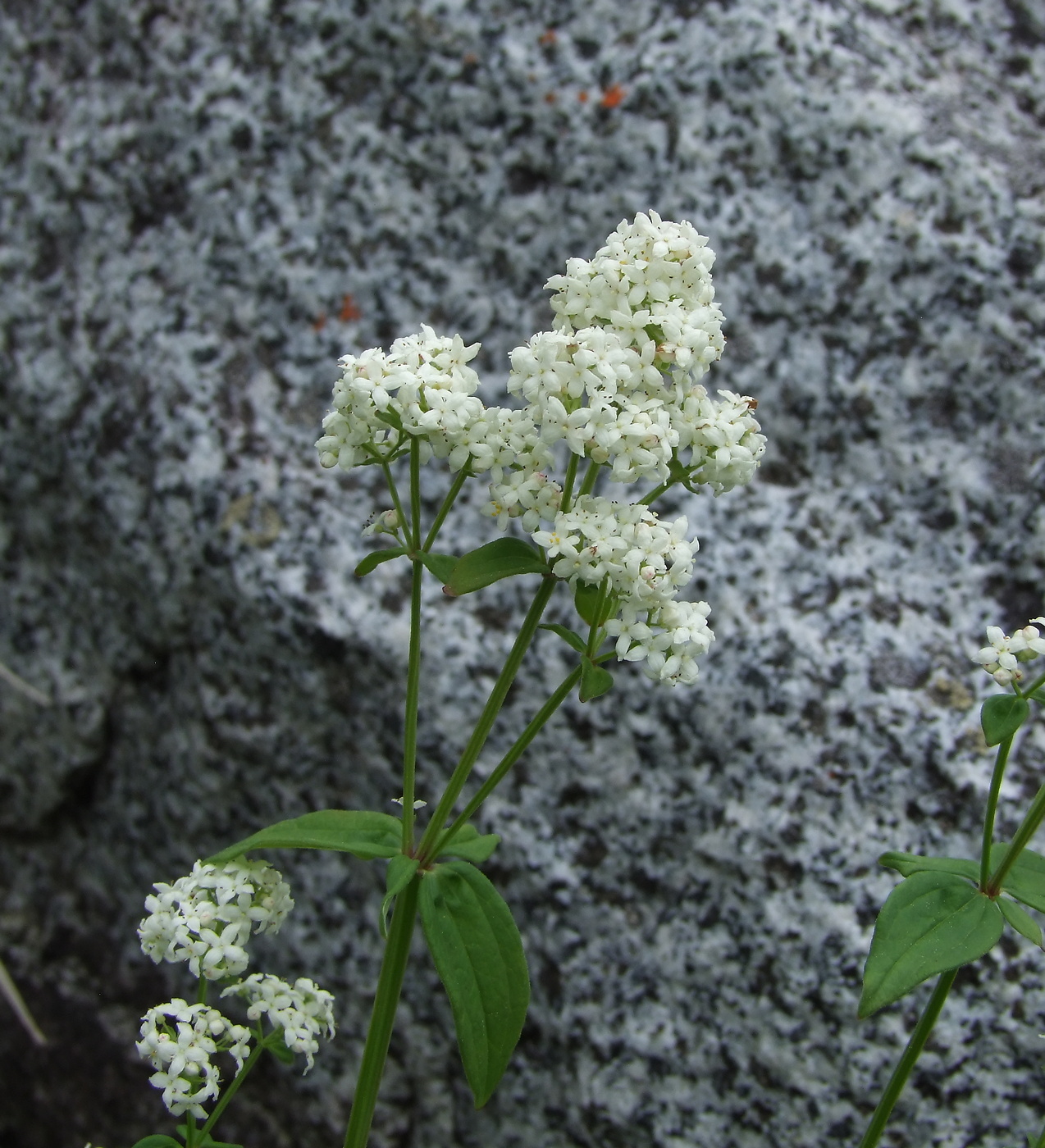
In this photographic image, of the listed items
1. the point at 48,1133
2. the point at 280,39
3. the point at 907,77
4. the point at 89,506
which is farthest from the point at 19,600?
the point at 907,77

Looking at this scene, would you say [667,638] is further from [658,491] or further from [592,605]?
[658,491]

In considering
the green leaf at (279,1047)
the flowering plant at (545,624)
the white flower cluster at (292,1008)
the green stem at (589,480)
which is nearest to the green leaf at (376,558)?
the flowering plant at (545,624)

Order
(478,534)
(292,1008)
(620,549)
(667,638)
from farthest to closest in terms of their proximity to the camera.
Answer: (478,534), (292,1008), (667,638), (620,549)

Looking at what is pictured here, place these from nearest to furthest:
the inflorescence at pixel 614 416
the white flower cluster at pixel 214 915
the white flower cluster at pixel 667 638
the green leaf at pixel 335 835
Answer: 1. the inflorescence at pixel 614 416
2. the white flower cluster at pixel 667 638
3. the green leaf at pixel 335 835
4. the white flower cluster at pixel 214 915

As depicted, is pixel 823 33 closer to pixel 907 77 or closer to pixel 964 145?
pixel 907 77

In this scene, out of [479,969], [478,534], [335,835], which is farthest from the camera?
[478,534]

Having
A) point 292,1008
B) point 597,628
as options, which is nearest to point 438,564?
point 597,628

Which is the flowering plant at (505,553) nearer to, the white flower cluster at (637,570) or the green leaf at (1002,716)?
the white flower cluster at (637,570)

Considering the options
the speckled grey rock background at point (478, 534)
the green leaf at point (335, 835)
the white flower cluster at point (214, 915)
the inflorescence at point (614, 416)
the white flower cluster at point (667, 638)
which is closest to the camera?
the inflorescence at point (614, 416)
